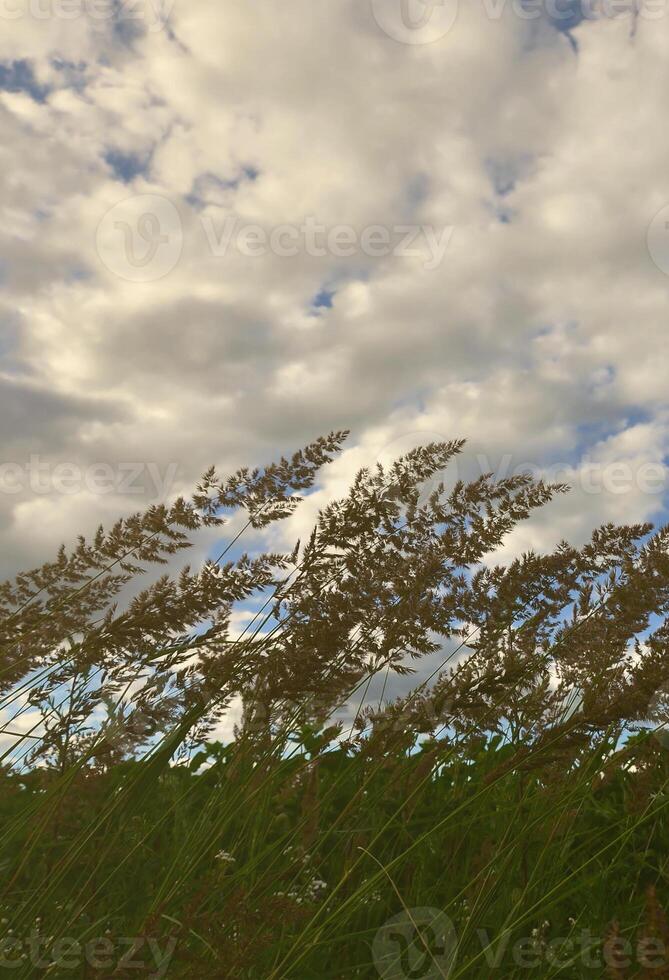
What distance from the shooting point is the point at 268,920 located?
80.4 inches

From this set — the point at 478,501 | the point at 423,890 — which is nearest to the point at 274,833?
the point at 423,890

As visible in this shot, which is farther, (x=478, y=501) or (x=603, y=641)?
(x=478, y=501)

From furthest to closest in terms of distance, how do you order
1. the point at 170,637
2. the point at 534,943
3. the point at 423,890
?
the point at 423,890, the point at 170,637, the point at 534,943

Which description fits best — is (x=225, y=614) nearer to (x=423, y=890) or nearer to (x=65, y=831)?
(x=65, y=831)

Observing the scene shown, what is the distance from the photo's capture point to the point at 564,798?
282 centimetres

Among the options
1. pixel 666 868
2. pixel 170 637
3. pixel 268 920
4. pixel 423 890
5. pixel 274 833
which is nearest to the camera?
pixel 268 920

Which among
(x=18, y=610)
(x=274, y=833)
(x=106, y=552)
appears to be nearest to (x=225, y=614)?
(x=106, y=552)

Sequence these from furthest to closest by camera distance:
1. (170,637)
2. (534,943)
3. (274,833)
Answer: (274,833)
(170,637)
(534,943)

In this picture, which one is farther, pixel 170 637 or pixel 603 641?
pixel 603 641

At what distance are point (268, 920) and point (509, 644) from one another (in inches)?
62.8

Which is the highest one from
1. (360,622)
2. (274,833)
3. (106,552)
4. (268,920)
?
(106,552)

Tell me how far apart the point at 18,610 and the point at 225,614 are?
1.05 metres

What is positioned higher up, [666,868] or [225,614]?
[225,614]

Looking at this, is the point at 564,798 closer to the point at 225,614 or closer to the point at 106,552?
the point at 225,614
